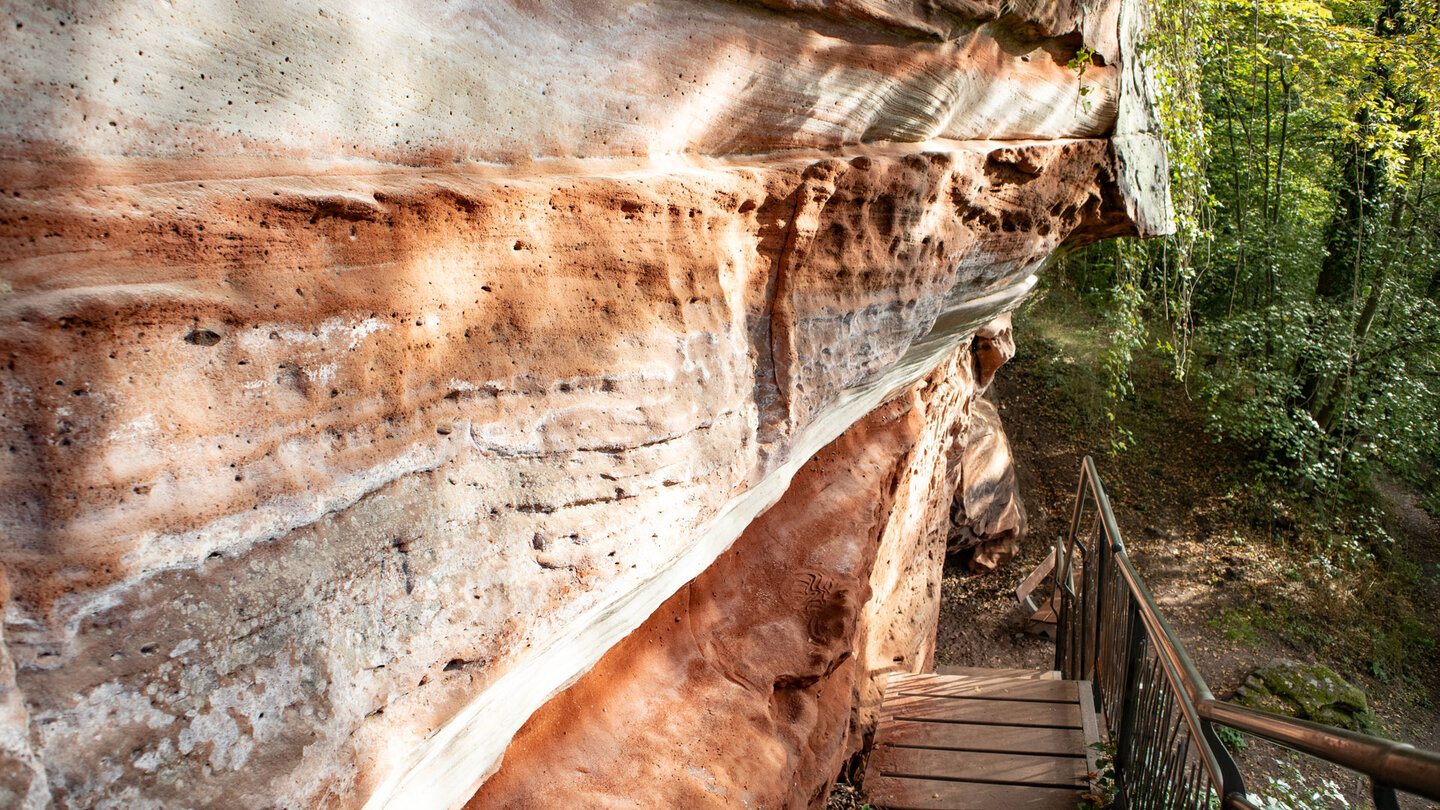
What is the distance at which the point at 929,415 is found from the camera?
5332 mm

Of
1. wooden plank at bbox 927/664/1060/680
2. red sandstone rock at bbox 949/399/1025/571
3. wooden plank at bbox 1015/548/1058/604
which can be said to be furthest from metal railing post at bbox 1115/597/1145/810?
red sandstone rock at bbox 949/399/1025/571

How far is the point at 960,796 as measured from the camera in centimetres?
378

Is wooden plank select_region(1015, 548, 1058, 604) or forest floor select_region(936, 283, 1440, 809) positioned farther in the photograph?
forest floor select_region(936, 283, 1440, 809)

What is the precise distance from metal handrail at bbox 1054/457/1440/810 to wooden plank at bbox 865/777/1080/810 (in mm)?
441

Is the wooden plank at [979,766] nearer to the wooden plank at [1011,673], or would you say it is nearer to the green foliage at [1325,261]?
the wooden plank at [1011,673]

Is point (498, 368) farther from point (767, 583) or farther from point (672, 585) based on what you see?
point (767, 583)

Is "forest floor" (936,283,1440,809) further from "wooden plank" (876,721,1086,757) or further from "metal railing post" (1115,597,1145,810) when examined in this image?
"metal railing post" (1115,597,1145,810)

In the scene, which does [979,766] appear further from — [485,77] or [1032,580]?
[485,77]

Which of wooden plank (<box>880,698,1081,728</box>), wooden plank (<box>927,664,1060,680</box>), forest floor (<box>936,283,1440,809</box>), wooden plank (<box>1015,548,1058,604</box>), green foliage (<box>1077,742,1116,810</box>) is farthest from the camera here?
forest floor (<box>936,283,1440,809</box>)

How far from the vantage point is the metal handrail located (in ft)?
4.44

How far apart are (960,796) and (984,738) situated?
367mm

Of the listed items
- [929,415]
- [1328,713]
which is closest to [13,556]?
[929,415]

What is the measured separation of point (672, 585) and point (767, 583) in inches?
40.3

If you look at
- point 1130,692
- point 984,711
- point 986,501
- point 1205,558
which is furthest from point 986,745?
point 1205,558
